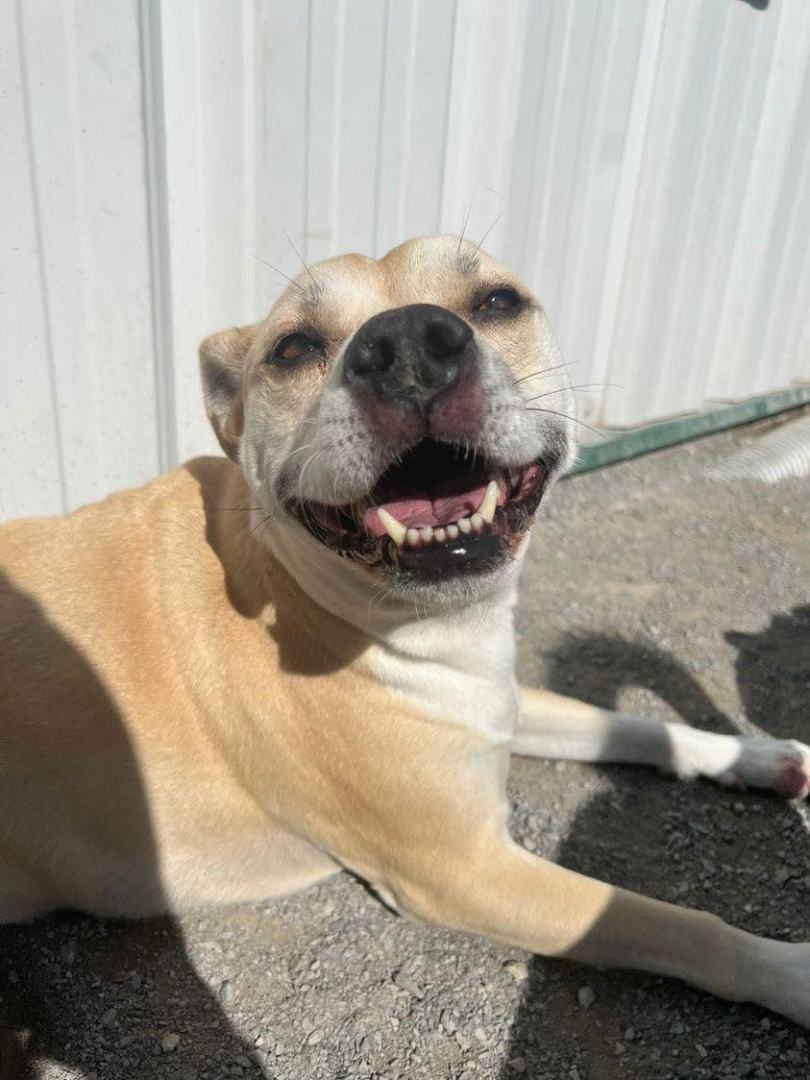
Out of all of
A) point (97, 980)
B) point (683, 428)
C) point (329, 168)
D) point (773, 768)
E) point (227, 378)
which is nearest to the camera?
point (97, 980)

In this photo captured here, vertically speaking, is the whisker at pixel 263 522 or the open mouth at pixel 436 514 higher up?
the open mouth at pixel 436 514

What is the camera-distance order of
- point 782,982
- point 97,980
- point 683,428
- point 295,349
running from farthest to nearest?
point 683,428, point 97,980, point 295,349, point 782,982

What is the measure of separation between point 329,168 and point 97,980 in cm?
341

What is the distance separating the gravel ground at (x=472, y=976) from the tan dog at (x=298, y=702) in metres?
0.12

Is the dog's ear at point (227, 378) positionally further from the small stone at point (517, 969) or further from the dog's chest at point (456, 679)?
the small stone at point (517, 969)

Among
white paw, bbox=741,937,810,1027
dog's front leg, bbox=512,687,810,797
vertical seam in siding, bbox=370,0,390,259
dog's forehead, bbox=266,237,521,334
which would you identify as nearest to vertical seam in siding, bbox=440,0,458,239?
vertical seam in siding, bbox=370,0,390,259

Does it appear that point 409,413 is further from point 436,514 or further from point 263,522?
point 263,522

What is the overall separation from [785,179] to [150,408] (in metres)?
4.63

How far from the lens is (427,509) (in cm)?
205

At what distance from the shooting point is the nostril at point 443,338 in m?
1.86

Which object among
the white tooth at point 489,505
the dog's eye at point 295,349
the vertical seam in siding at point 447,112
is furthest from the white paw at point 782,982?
the vertical seam in siding at point 447,112

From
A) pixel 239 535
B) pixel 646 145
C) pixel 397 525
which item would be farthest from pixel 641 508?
pixel 397 525

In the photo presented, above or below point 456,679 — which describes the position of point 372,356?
above

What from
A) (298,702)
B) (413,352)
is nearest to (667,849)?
(298,702)
